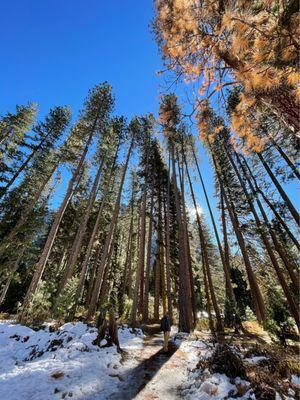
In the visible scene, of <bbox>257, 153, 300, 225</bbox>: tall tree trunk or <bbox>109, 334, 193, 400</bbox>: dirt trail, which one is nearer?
<bbox>109, 334, 193, 400</bbox>: dirt trail

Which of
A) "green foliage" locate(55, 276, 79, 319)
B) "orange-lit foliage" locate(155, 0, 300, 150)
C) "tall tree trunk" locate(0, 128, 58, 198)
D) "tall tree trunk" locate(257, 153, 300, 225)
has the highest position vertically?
"tall tree trunk" locate(0, 128, 58, 198)

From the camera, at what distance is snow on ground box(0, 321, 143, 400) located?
4602 mm

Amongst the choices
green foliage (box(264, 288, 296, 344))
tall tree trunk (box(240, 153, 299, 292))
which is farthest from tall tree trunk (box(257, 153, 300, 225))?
green foliage (box(264, 288, 296, 344))

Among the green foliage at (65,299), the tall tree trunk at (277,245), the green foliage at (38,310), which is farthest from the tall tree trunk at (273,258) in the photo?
the green foliage at (38,310)

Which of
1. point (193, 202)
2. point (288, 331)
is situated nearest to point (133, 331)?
point (288, 331)

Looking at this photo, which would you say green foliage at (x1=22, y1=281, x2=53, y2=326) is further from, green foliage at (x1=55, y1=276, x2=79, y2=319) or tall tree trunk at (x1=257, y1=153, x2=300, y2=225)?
tall tree trunk at (x1=257, y1=153, x2=300, y2=225)

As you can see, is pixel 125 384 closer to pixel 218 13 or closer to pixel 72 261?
pixel 218 13

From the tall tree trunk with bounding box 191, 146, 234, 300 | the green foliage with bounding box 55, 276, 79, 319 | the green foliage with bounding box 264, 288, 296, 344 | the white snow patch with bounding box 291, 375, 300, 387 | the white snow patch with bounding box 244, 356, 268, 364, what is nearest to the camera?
the white snow patch with bounding box 291, 375, 300, 387

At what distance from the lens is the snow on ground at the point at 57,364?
4.60m

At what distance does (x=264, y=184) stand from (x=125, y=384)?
11498mm

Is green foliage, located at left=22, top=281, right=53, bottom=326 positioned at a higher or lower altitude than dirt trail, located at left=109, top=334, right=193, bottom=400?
higher

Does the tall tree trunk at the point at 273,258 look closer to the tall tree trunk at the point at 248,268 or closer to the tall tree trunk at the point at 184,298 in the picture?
the tall tree trunk at the point at 248,268

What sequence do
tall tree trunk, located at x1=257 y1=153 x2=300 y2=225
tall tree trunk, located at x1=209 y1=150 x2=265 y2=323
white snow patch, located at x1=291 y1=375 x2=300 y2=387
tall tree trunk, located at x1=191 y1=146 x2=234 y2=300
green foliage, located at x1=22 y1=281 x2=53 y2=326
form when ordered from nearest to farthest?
white snow patch, located at x1=291 y1=375 x2=300 y2=387
tall tree trunk, located at x1=257 y1=153 x2=300 y2=225
green foliage, located at x1=22 y1=281 x2=53 y2=326
tall tree trunk, located at x1=209 y1=150 x2=265 y2=323
tall tree trunk, located at x1=191 y1=146 x2=234 y2=300

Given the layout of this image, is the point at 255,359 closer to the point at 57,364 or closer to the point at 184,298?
the point at 57,364
